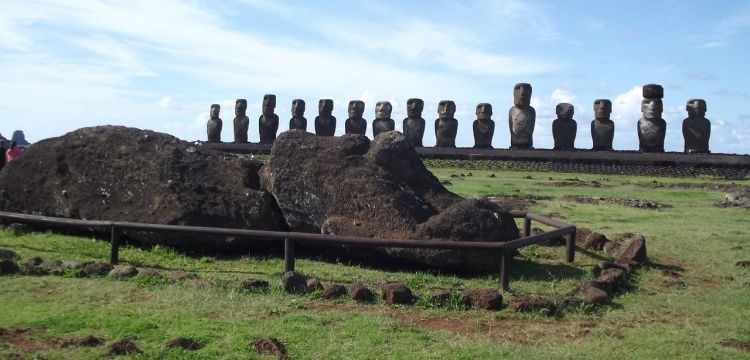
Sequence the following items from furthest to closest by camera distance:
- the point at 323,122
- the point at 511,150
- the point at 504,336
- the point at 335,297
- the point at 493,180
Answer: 1. the point at 323,122
2. the point at 511,150
3. the point at 493,180
4. the point at 335,297
5. the point at 504,336

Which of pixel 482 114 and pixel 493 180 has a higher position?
pixel 482 114

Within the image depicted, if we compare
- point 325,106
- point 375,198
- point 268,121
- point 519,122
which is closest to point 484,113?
point 519,122

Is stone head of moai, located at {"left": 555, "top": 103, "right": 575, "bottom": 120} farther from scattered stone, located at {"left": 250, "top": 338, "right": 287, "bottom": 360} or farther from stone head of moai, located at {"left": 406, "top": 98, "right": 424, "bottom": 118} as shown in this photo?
scattered stone, located at {"left": 250, "top": 338, "right": 287, "bottom": 360}

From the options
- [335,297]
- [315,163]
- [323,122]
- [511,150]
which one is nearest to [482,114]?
[511,150]

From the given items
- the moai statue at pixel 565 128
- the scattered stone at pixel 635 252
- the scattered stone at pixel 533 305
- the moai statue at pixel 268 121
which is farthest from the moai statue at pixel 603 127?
the scattered stone at pixel 533 305

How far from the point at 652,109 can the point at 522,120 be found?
5513 millimetres

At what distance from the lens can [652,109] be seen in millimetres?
32562

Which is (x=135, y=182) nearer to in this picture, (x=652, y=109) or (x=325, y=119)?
(x=652, y=109)

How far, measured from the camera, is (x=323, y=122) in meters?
41.1

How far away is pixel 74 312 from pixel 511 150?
2869cm

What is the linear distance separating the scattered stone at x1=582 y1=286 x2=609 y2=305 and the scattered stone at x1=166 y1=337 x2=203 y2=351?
12.4 ft

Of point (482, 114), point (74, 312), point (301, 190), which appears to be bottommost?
point (74, 312)

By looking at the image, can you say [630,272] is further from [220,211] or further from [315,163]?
[220,211]

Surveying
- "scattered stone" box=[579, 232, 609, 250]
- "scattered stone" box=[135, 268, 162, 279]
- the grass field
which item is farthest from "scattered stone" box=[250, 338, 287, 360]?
"scattered stone" box=[579, 232, 609, 250]
